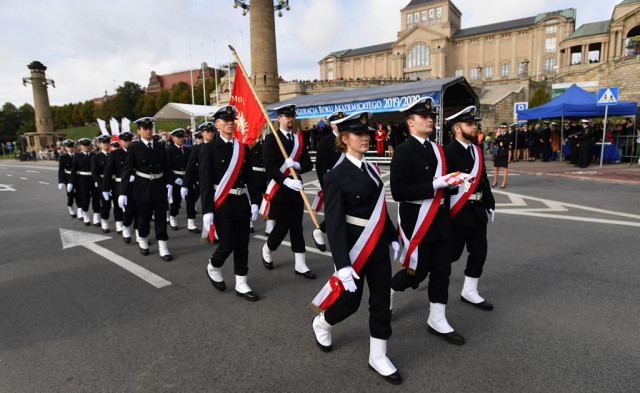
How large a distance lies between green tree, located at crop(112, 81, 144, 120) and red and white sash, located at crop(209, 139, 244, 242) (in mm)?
96806

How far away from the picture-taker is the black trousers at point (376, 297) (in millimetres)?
3020

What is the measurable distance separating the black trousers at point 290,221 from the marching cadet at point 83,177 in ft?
20.3

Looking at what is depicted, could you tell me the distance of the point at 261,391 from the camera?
291 cm

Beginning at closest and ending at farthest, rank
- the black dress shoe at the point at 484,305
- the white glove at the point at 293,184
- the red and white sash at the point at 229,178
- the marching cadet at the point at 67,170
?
1. the black dress shoe at the point at 484,305
2. the red and white sash at the point at 229,178
3. the white glove at the point at 293,184
4. the marching cadet at the point at 67,170

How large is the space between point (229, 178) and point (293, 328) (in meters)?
1.89

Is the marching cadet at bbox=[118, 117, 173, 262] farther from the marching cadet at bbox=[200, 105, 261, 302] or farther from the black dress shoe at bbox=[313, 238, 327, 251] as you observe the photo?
the black dress shoe at bbox=[313, 238, 327, 251]

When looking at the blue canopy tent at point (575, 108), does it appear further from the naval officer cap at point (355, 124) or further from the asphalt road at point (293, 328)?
the naval officer cap at point (355, 124)

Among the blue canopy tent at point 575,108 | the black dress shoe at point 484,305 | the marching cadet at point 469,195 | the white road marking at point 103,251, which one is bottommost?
the white road marking at point 103,251

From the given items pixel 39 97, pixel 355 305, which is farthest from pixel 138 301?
pixel 39 97

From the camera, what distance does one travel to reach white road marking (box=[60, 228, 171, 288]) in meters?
5.43

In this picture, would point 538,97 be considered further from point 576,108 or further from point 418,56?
point 418,56

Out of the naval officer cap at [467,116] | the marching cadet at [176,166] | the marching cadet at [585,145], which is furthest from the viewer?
the marching cadet at [585,145]

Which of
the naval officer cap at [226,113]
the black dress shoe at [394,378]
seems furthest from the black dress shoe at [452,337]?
the naval officer cap at [226,113]

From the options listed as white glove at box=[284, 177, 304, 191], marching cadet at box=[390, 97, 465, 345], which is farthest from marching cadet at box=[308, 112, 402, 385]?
white glove at box=[284, 177, 304, 191]
